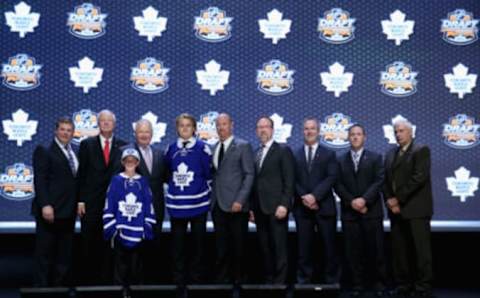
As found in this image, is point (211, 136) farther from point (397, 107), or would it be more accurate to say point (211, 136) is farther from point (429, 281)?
point (429, 281)

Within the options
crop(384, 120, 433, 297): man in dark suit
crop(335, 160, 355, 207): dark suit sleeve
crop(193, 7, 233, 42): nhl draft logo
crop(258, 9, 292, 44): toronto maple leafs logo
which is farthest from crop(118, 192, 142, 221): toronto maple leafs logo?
crop(258, 9, 292, 44): toronto maple leafs logo

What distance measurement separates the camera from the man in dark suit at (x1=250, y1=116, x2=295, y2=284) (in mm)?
4898

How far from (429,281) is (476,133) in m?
1.80

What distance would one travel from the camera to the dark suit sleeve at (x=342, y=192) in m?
5.00

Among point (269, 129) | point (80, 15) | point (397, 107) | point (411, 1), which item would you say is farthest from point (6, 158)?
point (411, 1)

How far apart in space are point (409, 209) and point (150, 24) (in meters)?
2.99

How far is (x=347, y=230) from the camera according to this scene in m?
5.05

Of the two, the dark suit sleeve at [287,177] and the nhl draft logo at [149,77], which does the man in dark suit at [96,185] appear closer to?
the nhl draft logo at [149,77]

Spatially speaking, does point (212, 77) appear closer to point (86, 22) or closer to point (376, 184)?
point (86, 22)

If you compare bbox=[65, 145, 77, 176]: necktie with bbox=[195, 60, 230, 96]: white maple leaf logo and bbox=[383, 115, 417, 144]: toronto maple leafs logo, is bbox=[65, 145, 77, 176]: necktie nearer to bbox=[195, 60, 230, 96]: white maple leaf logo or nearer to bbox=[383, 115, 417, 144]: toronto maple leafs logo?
bbox=[195, 60, 230, 96]: white maple leaf logo

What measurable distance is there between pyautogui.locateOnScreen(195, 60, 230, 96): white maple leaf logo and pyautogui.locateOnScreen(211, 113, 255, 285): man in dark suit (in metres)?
1.00

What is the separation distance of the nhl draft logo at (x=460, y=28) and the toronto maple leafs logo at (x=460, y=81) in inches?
9.9

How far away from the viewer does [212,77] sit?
590 cm

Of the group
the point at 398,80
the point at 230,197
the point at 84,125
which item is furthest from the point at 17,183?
the point at 398,80
